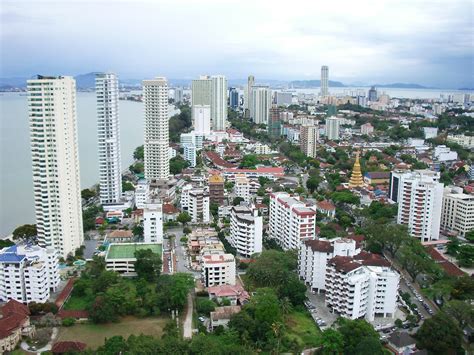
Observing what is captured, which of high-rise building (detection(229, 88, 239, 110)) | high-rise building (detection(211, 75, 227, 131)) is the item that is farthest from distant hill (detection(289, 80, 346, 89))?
high-rise building (detection(211, 75, 227, 131))

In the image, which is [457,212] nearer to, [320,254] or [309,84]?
[320,254]

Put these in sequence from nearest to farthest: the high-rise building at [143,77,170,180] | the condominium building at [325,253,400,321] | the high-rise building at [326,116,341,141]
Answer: the condominium building at [325,253,400,321]
the high-rise building at [143,77,170,180]
the high-rise building at [326,116,341,141]

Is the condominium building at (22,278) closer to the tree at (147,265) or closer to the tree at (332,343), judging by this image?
the tree at (147,265)

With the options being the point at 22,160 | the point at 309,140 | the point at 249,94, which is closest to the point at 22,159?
the point at 22,160

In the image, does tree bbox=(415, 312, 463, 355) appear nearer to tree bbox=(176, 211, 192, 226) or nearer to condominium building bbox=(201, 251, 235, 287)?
condominium building bbox=(201, 251, 235, 287)

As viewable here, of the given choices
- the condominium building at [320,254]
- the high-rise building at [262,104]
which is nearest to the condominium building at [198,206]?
the condominium building at [320,254]
